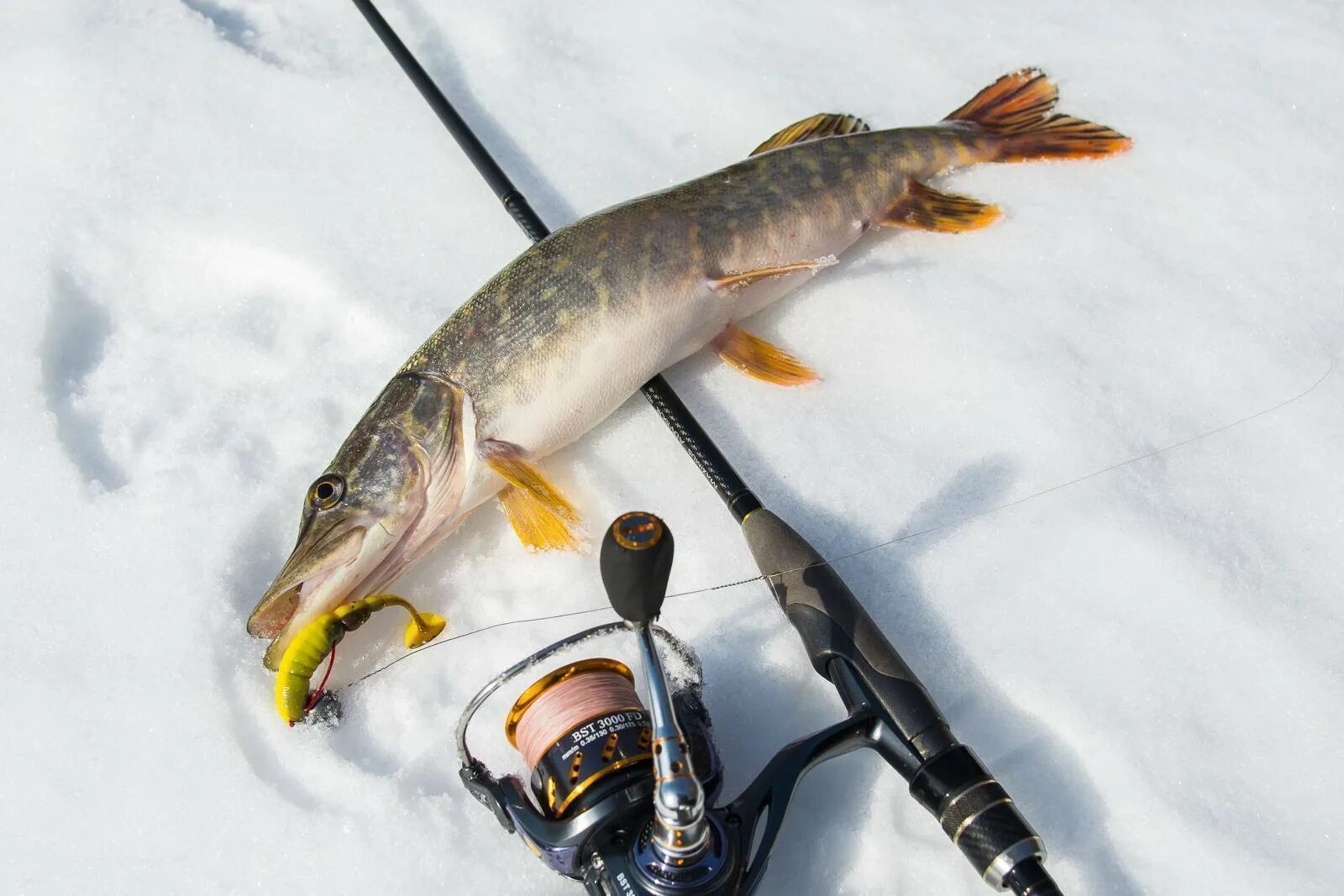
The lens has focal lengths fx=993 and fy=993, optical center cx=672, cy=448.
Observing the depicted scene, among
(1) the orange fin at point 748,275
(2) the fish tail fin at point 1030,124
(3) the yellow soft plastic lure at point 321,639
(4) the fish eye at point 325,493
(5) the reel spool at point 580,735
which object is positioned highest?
(2) the fish tail fin at point 1030,124

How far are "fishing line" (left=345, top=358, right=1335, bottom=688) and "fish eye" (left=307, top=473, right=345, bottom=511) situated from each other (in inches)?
15.5

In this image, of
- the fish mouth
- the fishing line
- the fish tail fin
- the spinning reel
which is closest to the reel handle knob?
the spinning reel

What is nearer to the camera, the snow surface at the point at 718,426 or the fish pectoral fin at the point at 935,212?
the snow surface at the point at 718,426

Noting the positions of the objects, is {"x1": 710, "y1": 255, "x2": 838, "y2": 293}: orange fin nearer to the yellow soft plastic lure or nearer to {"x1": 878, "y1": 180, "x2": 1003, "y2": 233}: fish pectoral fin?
{"x1": 878, "y1": 180, "x2": 1003, "y2": 233}: fish pectoral fin

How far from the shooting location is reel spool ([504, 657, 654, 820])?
172cm

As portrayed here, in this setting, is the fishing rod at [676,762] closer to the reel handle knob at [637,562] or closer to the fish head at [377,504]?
the reel handle knob at [637,562]

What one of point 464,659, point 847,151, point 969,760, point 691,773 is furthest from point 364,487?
point 847,151

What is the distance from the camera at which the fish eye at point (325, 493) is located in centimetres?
229

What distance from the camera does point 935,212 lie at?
9.45 ft

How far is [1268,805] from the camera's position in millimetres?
1905

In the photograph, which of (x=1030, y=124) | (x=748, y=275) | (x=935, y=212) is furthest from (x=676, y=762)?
(x=1030, y=124)

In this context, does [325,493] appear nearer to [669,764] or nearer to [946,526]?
[669,764]

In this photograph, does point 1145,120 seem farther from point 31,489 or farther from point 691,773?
point 31,489

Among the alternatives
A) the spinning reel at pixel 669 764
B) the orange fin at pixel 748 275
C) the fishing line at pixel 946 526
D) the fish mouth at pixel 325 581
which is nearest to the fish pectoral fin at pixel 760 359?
the orange fin at pixel 748 275
